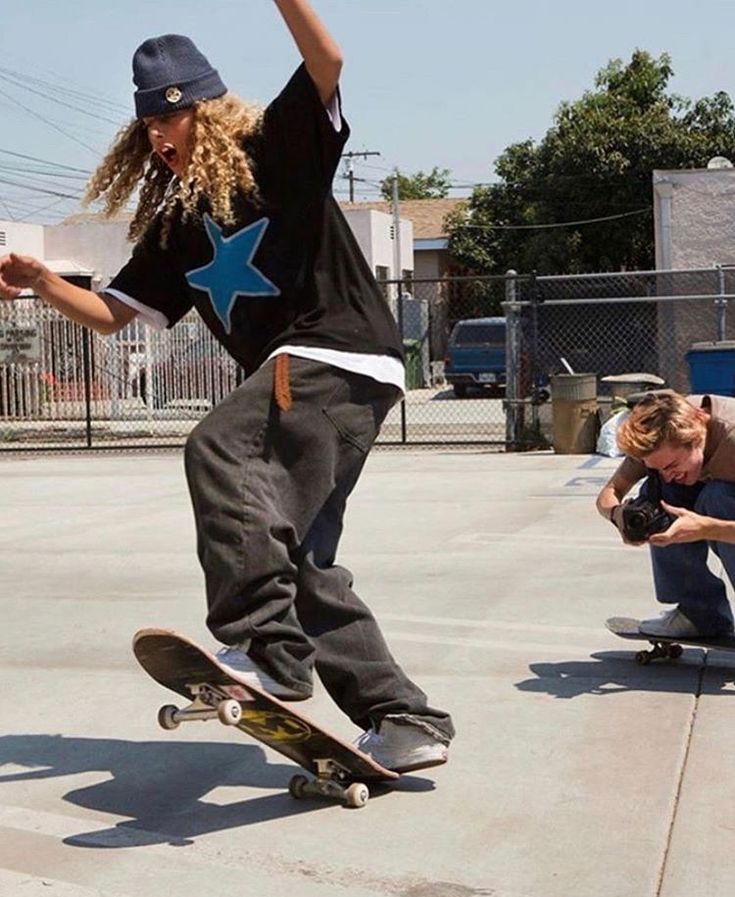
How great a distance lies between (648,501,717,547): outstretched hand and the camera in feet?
15.8

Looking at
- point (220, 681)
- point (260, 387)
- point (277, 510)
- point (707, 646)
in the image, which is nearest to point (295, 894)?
point (220, 681)

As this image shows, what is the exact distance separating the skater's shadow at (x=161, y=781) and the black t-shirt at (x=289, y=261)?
1.22 meters

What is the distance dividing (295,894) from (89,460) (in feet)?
48.0

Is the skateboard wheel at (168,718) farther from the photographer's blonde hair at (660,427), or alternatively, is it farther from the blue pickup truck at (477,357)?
the blue pickup truck at (477,357)

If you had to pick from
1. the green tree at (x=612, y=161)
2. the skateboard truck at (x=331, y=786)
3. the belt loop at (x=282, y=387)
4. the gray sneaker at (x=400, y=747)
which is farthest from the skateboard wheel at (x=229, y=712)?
the green tree at (x=612, y=161)

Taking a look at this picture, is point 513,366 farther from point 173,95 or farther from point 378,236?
point 378,236

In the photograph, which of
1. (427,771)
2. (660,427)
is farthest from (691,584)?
(427,771)

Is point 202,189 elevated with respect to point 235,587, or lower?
elevated

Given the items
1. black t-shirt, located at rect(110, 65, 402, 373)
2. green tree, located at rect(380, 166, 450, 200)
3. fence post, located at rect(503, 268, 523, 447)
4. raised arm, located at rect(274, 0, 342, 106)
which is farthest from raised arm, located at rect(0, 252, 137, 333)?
green tree, located at rect(380, 166, 450, 200)

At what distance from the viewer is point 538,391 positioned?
16.9m

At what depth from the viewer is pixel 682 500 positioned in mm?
5348

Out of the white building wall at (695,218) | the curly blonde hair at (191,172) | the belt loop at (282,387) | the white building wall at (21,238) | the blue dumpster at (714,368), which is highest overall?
the white building wall at (21,238)

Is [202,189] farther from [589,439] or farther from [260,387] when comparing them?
[589,439]

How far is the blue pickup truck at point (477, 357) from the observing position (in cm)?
3253
